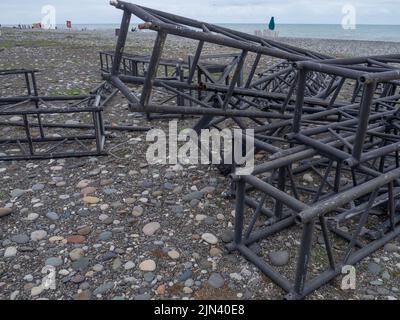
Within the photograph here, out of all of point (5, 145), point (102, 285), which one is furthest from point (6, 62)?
point (102, 285)

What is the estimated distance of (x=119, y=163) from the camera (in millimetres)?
6488

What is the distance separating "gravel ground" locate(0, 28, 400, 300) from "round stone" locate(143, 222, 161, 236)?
0.04 ft

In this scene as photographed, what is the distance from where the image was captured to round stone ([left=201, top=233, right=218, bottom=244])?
4422 millimetres

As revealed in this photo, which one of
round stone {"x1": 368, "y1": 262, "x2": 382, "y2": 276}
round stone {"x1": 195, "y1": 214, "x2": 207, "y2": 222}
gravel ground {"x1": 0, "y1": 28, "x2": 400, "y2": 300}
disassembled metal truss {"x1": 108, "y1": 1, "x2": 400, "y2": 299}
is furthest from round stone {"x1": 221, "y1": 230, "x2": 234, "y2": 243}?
round stone {"x1": 368, "y1": 262, "x2": 382, "y2": 276}

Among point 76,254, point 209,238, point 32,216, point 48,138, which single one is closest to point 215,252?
point 209,238

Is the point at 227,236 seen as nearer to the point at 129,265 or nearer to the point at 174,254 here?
the point at 174,254

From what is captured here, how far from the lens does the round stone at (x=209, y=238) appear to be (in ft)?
14.5

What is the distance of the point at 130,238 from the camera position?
4.46 meters

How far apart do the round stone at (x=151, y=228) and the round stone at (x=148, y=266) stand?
55cm

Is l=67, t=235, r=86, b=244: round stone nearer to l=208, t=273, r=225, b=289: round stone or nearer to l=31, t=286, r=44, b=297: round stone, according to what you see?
l=31, t=286, r=44, b=297: round stone

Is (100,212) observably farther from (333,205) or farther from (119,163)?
(333,205)

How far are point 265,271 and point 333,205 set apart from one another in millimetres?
1087

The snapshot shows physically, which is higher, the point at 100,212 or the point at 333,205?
the point at 333,205

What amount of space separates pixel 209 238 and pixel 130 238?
1016mm
